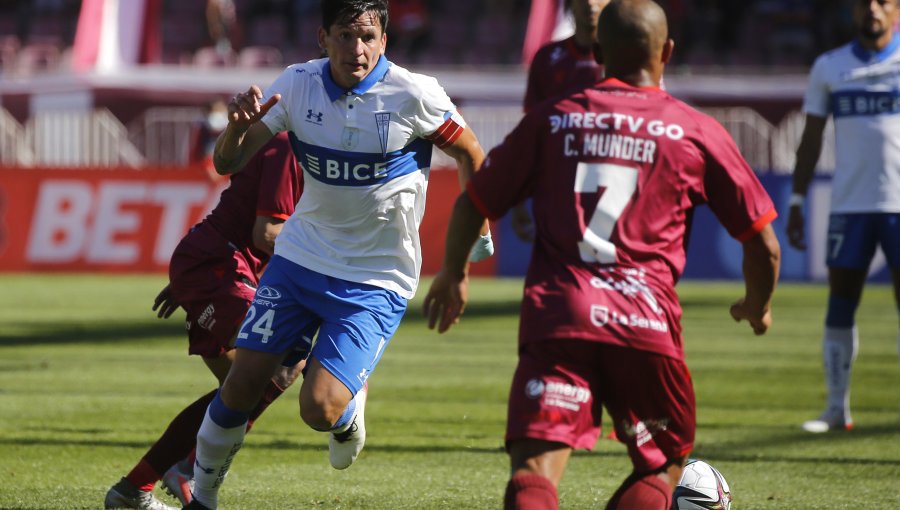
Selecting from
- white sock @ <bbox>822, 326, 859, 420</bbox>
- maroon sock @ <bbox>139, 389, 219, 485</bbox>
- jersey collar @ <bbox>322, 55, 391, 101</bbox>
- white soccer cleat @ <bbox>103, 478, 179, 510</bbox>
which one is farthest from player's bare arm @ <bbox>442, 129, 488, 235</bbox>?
white sock @ <bbox>822, 326, 859, 420</bbox>

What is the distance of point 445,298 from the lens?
13.9 feet

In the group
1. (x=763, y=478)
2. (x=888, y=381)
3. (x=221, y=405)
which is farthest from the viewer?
(x=888, y=381)

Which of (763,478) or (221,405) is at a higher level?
(221,405)

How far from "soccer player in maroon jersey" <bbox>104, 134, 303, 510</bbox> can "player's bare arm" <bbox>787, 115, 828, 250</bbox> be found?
360cm

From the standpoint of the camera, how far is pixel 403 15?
89.4ft

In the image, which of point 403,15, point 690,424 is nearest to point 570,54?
point 690,424

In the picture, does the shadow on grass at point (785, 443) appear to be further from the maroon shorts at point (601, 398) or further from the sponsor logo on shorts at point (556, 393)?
the sponsor logo on shorts at point (556, 393)

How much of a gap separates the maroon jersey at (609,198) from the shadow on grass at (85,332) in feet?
31.2

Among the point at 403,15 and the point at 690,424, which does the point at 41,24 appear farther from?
the point at 690,424

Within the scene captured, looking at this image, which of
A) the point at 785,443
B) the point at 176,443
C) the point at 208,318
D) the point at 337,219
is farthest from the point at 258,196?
the point at 785,443

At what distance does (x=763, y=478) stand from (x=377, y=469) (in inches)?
74.0

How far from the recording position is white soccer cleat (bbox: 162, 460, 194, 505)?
6035 mm

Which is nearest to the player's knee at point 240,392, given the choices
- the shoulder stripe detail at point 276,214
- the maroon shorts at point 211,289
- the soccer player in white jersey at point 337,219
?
the soccer player in white jersey at point 337,219

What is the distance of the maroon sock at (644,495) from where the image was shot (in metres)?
4.10
